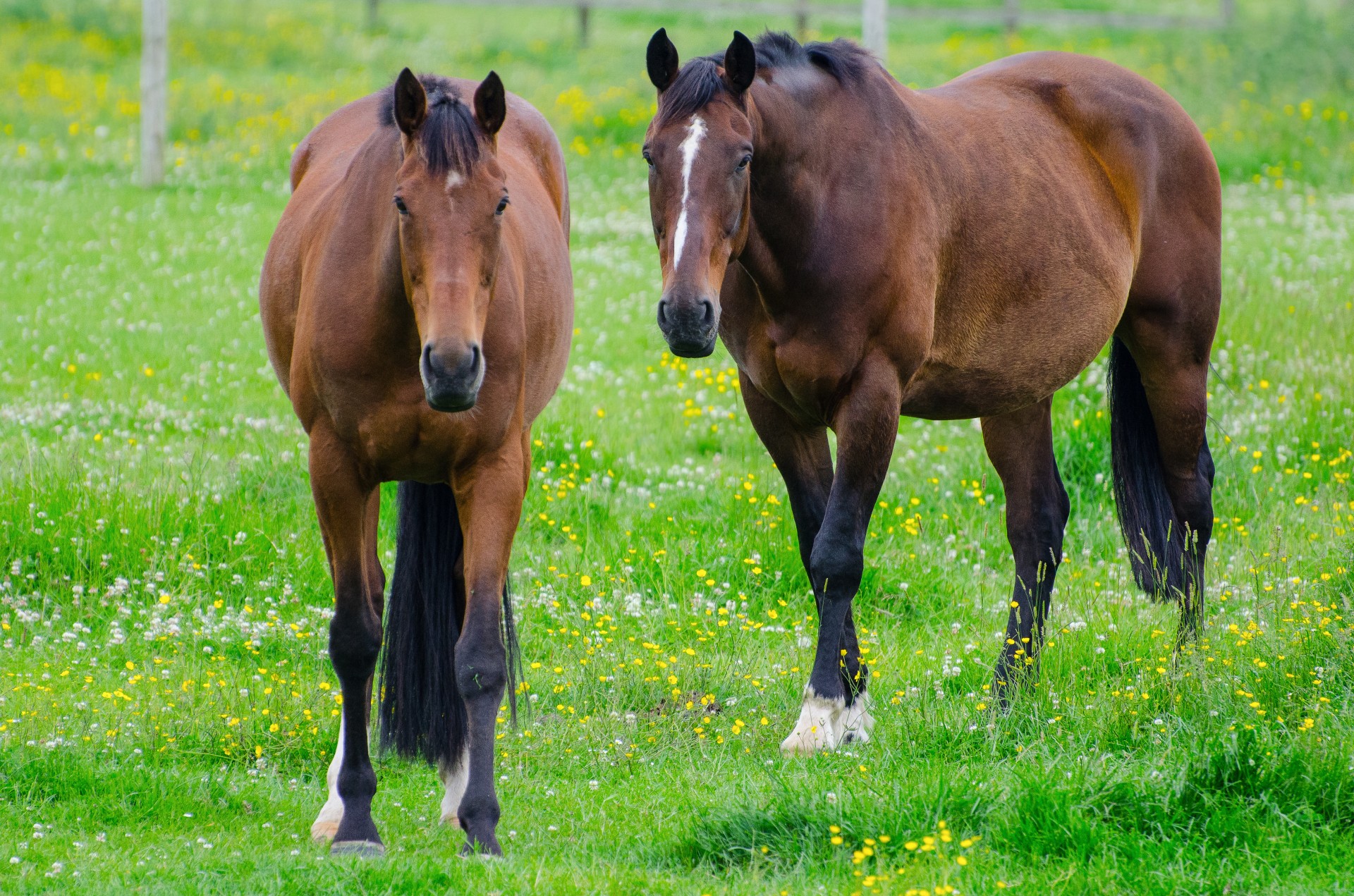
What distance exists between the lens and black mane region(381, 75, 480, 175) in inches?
151

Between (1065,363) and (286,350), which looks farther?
(1065,363)

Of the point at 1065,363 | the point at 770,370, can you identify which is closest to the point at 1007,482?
the point at 1065,363

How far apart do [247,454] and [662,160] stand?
4.14 m

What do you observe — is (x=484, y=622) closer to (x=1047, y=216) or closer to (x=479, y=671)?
(x=479, y=671)

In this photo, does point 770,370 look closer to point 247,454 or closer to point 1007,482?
point 1007,482

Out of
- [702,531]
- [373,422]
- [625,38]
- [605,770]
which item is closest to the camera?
[373,422]

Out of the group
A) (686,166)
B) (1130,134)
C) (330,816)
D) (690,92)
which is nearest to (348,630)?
(330,816)

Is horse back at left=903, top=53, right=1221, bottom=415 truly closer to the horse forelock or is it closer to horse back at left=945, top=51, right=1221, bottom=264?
horse back at left=945, top=51, right=1221, bottom=264

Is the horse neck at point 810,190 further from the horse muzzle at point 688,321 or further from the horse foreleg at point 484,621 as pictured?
the horse foreleg at point 484,621

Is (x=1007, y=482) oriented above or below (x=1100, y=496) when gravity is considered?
above

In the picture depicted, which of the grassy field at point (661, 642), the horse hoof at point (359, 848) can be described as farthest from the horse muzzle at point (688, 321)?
the horse hoof at point (359, 848)

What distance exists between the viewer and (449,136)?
386 centimetres

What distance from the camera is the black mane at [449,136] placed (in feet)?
12.6

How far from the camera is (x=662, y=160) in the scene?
448 cm
